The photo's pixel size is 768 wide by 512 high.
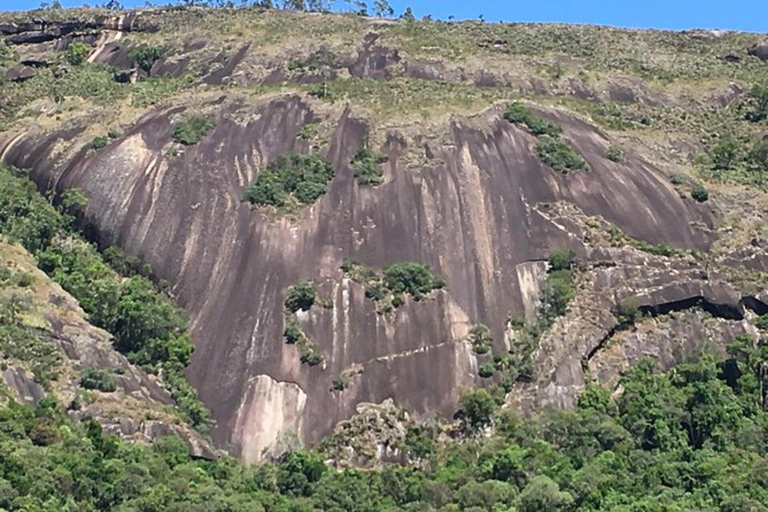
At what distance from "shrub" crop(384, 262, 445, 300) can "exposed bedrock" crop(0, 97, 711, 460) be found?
640 mm

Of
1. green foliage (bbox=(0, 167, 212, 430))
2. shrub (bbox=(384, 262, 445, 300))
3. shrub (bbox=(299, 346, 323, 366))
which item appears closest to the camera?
shrub (bbox=(299, 346, 323, 366))

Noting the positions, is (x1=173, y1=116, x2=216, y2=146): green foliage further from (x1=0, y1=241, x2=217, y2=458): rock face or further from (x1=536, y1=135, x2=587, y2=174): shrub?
(x1=536, y1=135, x2=587, y2=174): shrub

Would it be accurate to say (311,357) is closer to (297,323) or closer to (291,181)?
(297,323)

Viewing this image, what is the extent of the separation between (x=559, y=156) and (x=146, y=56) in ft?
106

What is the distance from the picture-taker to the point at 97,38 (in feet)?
351

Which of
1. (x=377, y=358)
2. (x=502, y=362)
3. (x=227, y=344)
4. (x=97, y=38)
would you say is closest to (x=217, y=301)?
(x=227, y=344)

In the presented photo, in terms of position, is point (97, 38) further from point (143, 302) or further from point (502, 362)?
point (502, 362)

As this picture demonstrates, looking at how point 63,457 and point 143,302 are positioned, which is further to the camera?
point 143,302

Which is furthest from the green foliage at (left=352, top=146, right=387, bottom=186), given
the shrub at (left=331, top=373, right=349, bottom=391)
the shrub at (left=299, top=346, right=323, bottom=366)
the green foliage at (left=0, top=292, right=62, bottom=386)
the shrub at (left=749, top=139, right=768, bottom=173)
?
the shrub at (left=749, top=139, right=768, bottom=173)

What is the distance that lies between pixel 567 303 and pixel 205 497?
2379cm

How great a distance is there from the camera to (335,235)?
7688 centimetres

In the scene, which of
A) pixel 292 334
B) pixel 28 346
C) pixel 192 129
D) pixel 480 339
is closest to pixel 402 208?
pixel 480 339

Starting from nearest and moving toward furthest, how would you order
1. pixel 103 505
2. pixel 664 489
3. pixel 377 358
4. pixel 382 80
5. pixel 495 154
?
pixel 103 505, pixel 664 489, pixel 377 358, pixel 495 154, pixel 382 80

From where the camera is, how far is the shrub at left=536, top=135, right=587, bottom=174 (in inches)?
3270
